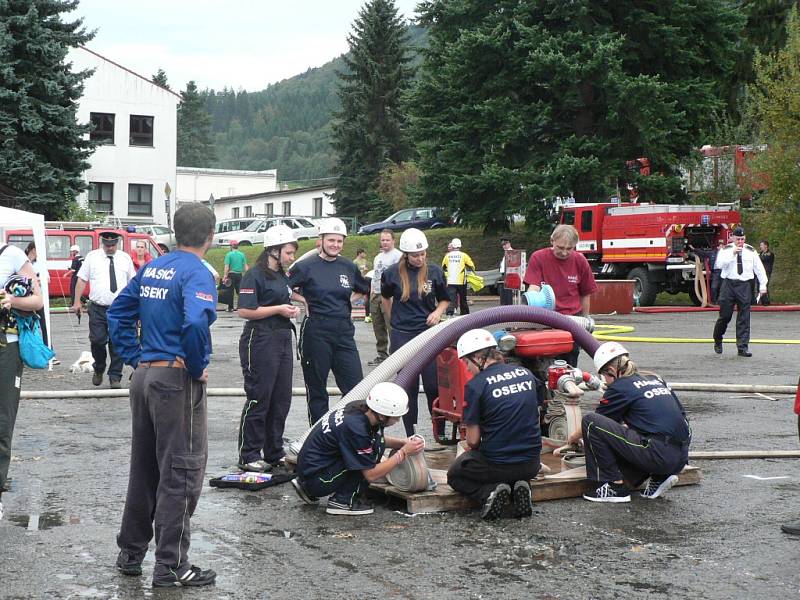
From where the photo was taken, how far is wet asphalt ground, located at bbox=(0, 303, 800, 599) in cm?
559

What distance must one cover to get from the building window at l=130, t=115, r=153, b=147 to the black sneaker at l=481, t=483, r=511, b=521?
5275 cm

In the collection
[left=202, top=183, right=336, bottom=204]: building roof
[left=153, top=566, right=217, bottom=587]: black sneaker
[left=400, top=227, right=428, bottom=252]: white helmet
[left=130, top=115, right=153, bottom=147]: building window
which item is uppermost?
[left=130, top=115, right=153, bottom=147]: building window

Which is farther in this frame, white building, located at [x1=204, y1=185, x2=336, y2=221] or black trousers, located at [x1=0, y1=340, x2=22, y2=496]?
white building, located at [x1=204, y1=185, x2=336, y2=221]

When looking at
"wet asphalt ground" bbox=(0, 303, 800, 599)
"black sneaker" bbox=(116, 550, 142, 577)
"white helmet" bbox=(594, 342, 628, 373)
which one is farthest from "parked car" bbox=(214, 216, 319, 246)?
"black sneaker" bbox=(116, 550, 142, 577)

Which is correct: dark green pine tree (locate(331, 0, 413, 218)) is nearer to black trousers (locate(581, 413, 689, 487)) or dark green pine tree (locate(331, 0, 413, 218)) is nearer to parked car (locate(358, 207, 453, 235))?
parked car (locate(358, 207, 453, 235))

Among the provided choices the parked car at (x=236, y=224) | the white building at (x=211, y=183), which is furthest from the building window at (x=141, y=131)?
the white building at (x=211, y=183)

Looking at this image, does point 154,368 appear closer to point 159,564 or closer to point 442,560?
point 159,564

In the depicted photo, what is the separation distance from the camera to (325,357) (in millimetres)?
8680

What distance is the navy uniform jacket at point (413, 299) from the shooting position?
30.6 ft

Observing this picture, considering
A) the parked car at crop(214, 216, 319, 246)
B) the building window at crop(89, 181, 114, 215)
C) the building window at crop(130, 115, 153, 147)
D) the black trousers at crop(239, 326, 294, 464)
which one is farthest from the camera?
the building window at crop(130, 115, 153, 147)

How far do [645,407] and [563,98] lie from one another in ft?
90.0

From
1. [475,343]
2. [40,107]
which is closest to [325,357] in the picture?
[475,343]

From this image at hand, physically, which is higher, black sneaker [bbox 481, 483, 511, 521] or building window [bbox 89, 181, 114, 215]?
building window [bbox 89, 181, 114, 215]

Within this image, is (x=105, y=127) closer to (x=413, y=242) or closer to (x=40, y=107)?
(x=40, y=107)
